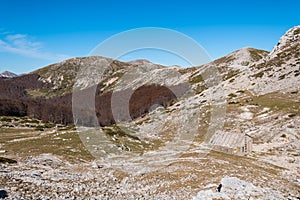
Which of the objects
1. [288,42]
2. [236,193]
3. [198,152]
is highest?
[288,42]

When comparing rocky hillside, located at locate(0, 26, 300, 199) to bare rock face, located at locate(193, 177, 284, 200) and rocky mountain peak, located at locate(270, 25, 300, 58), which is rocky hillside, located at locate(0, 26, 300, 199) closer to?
bare rock face, located at locate(193, 177, 284, 200)

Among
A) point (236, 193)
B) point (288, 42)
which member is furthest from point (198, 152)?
point (288, 42)

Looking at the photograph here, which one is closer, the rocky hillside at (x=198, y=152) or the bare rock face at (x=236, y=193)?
the bare rock face at (x=236, y=193)

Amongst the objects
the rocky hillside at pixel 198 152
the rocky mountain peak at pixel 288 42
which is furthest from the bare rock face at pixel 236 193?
the rocky mountain peak at pixel 288 42

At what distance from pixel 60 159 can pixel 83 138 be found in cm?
Result: 1770

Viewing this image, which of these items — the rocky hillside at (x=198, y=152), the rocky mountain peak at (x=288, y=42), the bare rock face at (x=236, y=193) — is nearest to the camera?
the bare rock face at (x=236, y=193)

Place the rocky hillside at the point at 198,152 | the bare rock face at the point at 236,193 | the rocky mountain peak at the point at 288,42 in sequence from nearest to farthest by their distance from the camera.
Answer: the bare rock face at the point at 236,193 → the rocky hillside at the point at 198,152 → the rocky mountain peak at the point at 288,42

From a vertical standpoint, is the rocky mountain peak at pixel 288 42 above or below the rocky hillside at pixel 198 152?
above

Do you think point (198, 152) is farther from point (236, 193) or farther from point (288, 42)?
point (288, 42)

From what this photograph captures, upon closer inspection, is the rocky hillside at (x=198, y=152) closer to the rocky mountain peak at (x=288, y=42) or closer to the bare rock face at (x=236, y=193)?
the bare rock face at (x=236, y=193)

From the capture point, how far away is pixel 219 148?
6009 centimetres

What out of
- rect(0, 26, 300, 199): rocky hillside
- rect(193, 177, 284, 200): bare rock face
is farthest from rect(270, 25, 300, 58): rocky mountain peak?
rect(193, 177, 284, 200): bare rock face

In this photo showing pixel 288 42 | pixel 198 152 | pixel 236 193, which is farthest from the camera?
pixel 288 42

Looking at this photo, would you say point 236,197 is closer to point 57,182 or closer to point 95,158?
point 57,182
